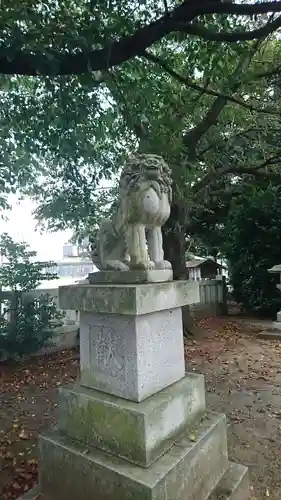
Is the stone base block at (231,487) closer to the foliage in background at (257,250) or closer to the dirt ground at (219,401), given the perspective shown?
the dirt ground at (219,401)

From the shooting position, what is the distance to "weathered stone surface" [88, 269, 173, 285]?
76.2 inches

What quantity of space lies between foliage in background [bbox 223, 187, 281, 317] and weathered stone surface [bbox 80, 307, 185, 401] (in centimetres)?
715

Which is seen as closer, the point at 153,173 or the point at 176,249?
the point at 153,173

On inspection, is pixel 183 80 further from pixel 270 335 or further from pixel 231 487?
pixel 270 335

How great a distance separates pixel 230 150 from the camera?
278 inches

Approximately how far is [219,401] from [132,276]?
2.48 m

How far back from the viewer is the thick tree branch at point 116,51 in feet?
8.38

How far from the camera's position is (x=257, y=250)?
9125 mm

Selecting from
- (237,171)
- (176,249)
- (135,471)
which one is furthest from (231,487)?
(237,171)

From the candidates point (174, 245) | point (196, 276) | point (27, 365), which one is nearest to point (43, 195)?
point (174, 245)

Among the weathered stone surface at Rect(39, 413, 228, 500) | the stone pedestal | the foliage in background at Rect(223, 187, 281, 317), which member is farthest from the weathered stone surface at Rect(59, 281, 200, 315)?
the foliage in background at Rect(223, 187, 281, 317)

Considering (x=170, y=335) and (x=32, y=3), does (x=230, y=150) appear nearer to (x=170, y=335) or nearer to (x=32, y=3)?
(x=32, y=3)

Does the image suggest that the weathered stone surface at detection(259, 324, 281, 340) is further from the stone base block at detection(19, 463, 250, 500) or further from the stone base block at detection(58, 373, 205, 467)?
the stone base block at detection(58, 373, 205, 467)

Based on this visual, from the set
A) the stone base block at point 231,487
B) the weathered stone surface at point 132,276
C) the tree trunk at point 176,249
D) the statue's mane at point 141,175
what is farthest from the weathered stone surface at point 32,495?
the tree trunk at point 176,249
